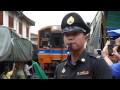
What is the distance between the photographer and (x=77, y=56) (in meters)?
2.05

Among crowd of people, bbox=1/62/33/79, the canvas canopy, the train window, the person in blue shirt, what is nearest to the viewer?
the person in blue shirt

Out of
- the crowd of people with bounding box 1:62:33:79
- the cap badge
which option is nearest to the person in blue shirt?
the cap badge

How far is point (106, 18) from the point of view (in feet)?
18.0

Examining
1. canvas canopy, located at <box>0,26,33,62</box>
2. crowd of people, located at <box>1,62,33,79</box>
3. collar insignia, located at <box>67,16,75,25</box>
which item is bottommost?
crowd of people, located at <box>1,62,33,79</box>

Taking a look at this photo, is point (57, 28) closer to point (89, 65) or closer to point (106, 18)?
point (106, 18)

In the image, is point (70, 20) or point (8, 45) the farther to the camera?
point (8, 45)

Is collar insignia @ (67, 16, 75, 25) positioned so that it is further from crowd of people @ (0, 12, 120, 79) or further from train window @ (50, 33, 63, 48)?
train window @ (50, 33, 63, 48)

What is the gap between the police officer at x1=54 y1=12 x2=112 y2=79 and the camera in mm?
1904

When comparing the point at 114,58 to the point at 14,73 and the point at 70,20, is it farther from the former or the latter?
the point at 14,73

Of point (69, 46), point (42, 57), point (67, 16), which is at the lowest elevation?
point (42, 57)

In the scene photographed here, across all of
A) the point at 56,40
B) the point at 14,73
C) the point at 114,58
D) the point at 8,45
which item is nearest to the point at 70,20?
the point at 114,58
